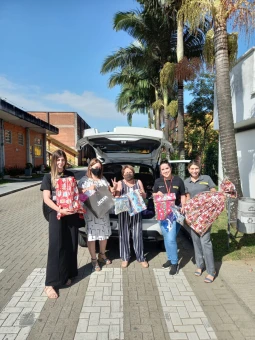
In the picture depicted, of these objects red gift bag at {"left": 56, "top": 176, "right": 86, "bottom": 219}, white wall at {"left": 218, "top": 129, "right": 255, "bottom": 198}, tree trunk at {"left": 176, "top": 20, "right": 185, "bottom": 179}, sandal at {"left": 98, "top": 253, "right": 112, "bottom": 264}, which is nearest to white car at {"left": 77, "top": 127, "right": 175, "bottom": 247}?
sandal at {"left": 98, "top": 253, "right": 112, "bottom": 264}

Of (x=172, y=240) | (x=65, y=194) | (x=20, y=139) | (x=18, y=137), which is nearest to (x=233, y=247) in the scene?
(x=172, y=240)

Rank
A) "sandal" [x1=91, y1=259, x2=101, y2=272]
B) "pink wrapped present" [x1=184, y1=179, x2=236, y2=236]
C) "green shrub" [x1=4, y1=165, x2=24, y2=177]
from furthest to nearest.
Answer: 1. "green shrub" [x1=4, y1=165, x2=24, y2=177]
2. "sandal" [x1=91, y1=259, x2=101, y2=272]
3. "pink wrapped present" [x1=184, y1=179, x2=236, y2=236]

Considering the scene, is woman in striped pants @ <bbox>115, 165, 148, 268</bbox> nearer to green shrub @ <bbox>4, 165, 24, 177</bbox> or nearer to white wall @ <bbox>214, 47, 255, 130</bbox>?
white wall @ <bbox>214, 47, 255, 130</bbox>

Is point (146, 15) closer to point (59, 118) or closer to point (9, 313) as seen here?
point (9, 313)

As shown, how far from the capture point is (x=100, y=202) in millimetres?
3781

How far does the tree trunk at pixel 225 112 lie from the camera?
5.42m

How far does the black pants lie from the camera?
10.7 feet

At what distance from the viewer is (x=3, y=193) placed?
39.5 feet

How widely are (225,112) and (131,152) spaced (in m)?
2.18

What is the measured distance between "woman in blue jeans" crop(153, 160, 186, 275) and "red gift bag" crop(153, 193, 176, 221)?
9cm

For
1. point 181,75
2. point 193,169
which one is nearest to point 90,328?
point 193,169

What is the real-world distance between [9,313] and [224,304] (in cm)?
244

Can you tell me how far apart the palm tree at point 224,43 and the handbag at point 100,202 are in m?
2.87

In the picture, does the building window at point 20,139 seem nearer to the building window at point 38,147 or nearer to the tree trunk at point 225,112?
the building window at point 38,147
